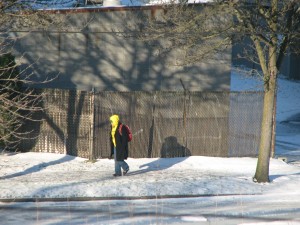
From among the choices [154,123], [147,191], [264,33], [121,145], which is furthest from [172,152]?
[264,33]

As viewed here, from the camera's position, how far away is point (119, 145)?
1497 centimetres

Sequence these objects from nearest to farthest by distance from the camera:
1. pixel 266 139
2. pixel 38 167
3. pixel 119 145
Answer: pixel 266 139
pixel 119 145
pixel 38 167

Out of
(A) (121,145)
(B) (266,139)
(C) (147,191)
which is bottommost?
(C) (147,191)

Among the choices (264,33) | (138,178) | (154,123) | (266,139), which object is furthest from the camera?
(154,123)

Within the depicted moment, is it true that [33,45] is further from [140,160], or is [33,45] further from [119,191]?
[119,191]

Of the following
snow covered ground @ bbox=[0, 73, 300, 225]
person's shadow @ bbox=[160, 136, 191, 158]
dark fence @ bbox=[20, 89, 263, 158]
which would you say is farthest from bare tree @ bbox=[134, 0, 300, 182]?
person's shadow @ bbox=[160, 136, 191, 158]

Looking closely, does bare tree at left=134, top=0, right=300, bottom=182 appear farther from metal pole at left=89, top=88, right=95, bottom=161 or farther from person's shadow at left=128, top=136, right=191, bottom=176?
person's shadow at left=128, top=136, right=191, bottom=176

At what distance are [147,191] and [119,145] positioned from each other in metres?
1.98

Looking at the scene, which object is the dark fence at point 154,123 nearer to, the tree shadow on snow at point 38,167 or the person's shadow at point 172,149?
the person's shadow at point 172,149

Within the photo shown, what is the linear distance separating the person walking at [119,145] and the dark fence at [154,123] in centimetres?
223

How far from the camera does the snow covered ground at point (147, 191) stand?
Answer: 11133 millimetres

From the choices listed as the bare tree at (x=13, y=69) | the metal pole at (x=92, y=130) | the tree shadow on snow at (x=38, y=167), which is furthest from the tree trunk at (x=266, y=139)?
the tree shadow on snow at (x=38, y=167)

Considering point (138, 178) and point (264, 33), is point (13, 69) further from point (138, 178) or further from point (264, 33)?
point (264, 33)

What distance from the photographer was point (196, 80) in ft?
64.1
